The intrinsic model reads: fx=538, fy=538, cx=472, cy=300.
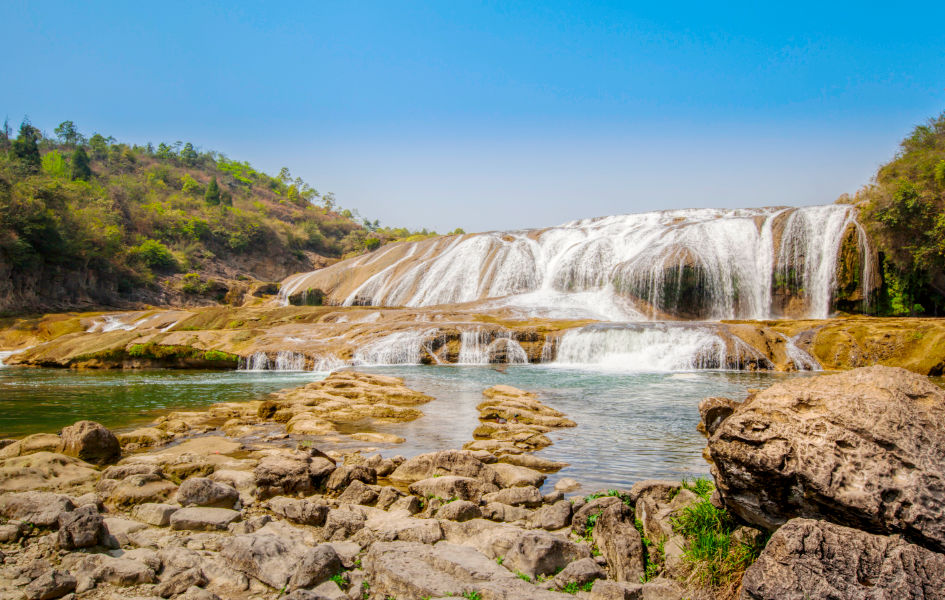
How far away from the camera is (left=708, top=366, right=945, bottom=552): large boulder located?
297cm

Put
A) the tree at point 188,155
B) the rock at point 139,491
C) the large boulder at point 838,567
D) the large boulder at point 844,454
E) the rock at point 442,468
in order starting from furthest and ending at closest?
the tree at point 188,155, the rock at point 442,468, the rock at point 139,491, the large boulder at point 844,454, the large boulder at point 838,567

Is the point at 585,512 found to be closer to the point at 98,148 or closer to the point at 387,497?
the point at 387,497

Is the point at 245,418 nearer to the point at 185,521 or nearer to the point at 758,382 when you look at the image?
the point at 185,521

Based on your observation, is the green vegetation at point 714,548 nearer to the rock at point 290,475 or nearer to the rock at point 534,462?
the rock at point 534,462

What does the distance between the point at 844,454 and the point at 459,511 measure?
3.24 m

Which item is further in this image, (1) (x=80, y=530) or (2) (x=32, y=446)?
(2) (x=32, y=446)

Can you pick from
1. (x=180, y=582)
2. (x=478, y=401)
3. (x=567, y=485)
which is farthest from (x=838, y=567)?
(x=478, y=401)

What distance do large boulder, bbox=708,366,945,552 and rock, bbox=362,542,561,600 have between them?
56.9 inches

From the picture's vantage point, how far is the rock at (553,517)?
4859 mm

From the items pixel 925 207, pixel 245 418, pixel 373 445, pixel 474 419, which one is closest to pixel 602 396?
pixel 474 419

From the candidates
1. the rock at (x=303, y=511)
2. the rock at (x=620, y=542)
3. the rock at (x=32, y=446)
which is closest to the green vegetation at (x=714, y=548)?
the rock at (x=620, y=542)

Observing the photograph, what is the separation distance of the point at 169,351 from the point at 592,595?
Answer: 23.3 metres

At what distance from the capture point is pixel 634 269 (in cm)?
3028

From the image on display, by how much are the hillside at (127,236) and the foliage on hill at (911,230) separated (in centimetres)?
4378
